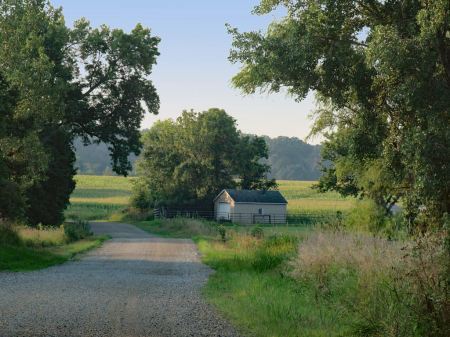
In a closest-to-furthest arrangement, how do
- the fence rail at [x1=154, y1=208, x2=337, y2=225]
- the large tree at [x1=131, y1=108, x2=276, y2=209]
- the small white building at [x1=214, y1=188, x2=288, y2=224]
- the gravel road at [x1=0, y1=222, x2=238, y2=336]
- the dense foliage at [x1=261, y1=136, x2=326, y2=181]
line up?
the gravel road at [x1=0, y1=222, x2=238, y2=336] < the fence rail at [x1=154, y1=208, x2=337, y2=225] < the small white building at [x1=214, y1=188, x2=288, y2=224] < the large tree at [x1=131, y1=108, x2=276, y2=209] < the dense foliage at [x1=261, y1=136, x2=326, y2=181]

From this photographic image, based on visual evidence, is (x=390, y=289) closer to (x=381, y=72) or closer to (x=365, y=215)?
(x=381, y=72)

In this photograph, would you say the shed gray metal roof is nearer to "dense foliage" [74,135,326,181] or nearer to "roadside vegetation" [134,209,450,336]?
"roadside vegetation" [134,209,450,336]

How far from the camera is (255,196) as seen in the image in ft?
186

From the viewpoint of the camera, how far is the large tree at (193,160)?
185 feet

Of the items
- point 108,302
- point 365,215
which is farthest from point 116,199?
point 108,302

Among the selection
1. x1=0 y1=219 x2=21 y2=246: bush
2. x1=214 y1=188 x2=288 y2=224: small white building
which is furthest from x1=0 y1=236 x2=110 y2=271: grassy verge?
x1=214 y1=188 x2=288 y2=224: small white building

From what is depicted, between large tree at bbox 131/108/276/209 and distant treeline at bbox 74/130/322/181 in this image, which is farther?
A: distant treeline at bbox 74/130/322/181

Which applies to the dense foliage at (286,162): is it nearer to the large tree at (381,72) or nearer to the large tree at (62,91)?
the large tree at (62,91)

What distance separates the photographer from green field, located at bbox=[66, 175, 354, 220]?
63719 mm

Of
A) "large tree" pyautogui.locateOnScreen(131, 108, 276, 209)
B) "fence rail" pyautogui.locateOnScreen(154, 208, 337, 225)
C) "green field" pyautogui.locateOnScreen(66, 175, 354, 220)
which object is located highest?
"large tree" pyautogui.locateOnScreen(131, 108, 276, 209)

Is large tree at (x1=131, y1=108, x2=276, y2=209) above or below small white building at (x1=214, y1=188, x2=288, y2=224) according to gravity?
above

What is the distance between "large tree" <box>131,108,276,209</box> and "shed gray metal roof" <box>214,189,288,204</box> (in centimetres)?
334

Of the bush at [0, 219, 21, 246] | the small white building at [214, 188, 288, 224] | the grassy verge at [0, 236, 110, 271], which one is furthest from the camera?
the small white building at [214, 188, 288, 224]

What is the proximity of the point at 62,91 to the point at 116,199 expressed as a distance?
62126 millimetres
